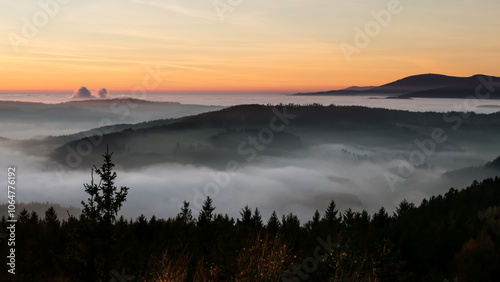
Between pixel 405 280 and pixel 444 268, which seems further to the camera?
pixel 444 268

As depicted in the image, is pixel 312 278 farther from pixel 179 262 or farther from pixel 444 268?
pixel 444 268

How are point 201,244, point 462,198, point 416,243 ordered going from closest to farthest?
point 416,243 → point 201,244 → point 462,198

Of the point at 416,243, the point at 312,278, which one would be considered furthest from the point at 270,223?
the point at 312,278

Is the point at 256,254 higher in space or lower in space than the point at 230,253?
higher

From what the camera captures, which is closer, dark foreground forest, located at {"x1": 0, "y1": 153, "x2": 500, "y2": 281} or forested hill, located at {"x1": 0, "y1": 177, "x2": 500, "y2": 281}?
dark foreground forest, located at {"x1": 0, "y1": 153, "x2": 500, "y2": 281}

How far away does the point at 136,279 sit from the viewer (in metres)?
16.7

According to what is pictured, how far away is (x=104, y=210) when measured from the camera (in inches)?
558

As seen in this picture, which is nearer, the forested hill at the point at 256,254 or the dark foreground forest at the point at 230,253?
the dark foreground forest at the point at 230,253

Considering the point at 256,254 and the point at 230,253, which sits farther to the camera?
the point at 230,253

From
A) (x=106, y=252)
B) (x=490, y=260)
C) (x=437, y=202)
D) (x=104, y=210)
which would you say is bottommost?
(x=437, y=202)

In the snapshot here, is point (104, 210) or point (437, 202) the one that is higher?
point (104, 210)

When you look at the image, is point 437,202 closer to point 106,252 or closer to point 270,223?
point 270,223

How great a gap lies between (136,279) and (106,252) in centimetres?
306

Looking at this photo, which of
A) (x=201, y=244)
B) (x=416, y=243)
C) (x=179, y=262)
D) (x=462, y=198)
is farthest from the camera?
(x=462, y=198)
